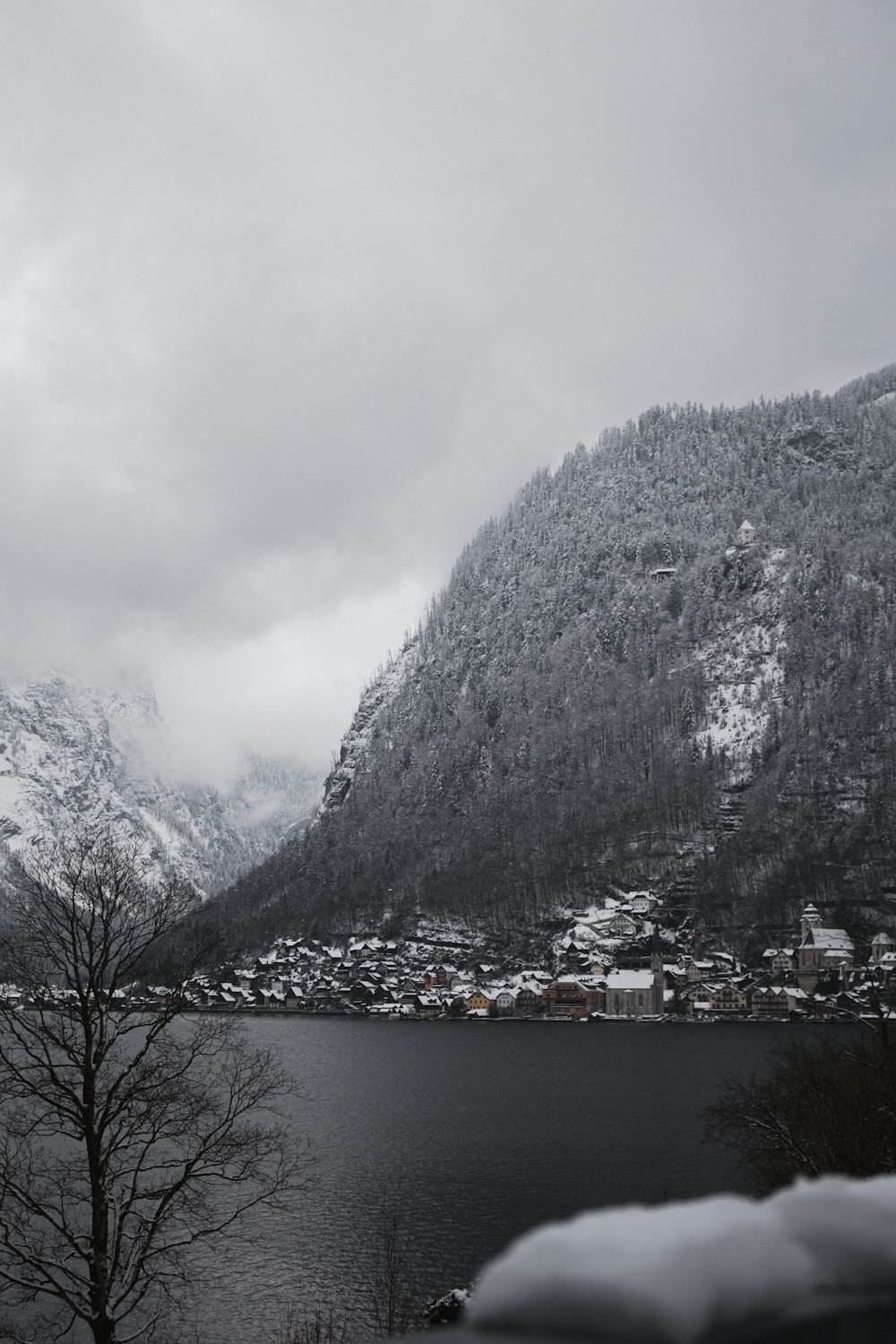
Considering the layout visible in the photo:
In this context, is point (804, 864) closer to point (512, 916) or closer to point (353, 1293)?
point (512, 916)

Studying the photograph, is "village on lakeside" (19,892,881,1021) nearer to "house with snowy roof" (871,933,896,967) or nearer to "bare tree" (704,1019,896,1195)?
"house with snowy roof" (871,933,896,967)

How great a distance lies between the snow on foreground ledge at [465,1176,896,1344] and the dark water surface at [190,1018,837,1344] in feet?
112

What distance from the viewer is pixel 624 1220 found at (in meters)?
2.21

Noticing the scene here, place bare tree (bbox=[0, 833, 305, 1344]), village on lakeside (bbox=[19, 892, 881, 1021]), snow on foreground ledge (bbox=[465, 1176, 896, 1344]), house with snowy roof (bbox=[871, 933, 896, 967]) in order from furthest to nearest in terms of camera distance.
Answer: house with snowy roof (bbox=[871, 933, 896, 967]) → village on lakeside (bbox=[19, 892, 881, 1021]) → bare tree (bbox=[0, 833, 305, 1344]) → snow on foreground ledge (bbox=[465, 1176, 896, 1344])

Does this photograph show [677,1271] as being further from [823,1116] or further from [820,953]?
[820,953]

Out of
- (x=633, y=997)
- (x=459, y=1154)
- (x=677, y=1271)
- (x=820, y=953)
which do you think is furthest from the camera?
(x=820, y=953)

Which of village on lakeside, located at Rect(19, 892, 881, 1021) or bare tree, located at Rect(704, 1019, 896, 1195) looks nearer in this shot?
bare tree, located at Rect(704, 1019, 896, 1195)

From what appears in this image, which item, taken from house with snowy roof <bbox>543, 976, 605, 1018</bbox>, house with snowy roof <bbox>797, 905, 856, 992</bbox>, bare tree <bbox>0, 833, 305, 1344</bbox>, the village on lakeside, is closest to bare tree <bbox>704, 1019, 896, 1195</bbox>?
bare tree <bbox>0, 833, 305, 1344</bbox>

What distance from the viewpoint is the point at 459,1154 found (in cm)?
5444

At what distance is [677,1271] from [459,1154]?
193 ft

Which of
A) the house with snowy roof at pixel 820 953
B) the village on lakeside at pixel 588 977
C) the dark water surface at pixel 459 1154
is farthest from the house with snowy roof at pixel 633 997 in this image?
the dark water surface at pixel 459 1154

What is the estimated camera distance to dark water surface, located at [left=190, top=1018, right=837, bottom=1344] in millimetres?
35250

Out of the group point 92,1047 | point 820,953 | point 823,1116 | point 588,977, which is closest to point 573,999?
point 588,977

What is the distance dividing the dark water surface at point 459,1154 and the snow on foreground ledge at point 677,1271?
112 feet
